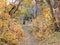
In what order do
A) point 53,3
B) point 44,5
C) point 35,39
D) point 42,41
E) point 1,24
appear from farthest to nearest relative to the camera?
point 44,5
point 53,3
point 35,39
point 42,41
point 1,24

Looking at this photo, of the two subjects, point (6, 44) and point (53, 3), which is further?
point (53, 3)

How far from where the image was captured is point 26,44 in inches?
403

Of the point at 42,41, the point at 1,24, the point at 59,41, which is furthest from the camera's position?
the point at 42,41

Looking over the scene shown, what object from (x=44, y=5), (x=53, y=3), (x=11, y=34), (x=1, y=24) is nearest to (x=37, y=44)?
A: (x=11, y=34)

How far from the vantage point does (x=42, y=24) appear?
12.2m

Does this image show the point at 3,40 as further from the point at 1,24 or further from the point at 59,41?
the point at 59,41

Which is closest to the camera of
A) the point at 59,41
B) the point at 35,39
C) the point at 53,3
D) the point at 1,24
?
the point at 1,24

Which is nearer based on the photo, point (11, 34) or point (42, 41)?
point (11, 34)

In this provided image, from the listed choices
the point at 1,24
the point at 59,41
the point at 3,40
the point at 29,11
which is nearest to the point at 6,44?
the point at 3,40

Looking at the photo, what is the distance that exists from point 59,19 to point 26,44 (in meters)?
3.45

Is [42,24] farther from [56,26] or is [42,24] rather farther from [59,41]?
[59,41]

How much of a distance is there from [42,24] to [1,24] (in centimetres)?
397

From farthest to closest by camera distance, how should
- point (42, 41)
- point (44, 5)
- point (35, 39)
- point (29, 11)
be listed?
1. point (29, 11)
2. point (44, 5)
3. point (35, 39)
4. point (42, 41)

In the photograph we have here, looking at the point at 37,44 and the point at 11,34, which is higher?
the point at 11,34
